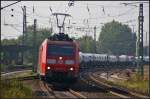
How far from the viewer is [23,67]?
74.0m

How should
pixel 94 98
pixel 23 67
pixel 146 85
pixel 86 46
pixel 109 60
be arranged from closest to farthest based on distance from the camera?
pixel 94 98 < pixel 146 85 < pixel 23 67 < pixel 109 60 < pixel 86 46

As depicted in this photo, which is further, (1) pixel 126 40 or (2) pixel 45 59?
(1) pixel 126 40

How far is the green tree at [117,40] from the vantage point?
150125 millimetres

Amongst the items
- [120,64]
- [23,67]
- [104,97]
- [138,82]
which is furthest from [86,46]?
[104,97]

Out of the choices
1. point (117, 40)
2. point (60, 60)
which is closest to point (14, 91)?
point (60, 60)

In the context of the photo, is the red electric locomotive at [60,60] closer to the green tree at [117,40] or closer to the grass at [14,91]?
the grass at [14,91]

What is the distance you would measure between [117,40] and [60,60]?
449ft

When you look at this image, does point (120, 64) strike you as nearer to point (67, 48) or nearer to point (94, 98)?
point (67, 48)

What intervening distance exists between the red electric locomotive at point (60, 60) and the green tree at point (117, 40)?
11890 centimetres

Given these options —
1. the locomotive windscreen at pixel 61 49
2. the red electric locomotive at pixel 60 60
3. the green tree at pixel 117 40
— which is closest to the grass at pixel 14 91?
the red electric locomotive at pixel 60 60

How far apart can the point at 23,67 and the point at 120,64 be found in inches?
967

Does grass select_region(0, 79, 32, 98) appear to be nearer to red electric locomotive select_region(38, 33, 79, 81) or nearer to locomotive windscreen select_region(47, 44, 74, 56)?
red electric locomotive select_region(38, 33, 79, 81)

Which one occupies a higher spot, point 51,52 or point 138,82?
point 51,52

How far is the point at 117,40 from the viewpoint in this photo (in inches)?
6476
